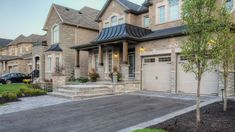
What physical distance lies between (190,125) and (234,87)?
296 inches

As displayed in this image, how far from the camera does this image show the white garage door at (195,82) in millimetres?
12852

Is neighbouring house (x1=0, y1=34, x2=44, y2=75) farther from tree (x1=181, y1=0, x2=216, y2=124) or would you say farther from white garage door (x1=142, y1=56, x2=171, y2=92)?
tree (x1=181, y1=0, x2=216, y2=124)

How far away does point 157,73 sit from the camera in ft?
51.6

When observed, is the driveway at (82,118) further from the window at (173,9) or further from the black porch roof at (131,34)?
the window at (173,9)

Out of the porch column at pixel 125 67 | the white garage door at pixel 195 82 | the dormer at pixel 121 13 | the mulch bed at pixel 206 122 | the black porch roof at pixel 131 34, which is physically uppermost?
the dormer at pixel 121 13

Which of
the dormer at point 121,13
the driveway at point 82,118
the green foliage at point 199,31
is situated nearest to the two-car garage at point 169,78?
the driveway at point 82,118

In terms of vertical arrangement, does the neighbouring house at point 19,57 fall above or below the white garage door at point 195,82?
above

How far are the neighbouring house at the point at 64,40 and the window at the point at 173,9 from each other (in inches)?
451

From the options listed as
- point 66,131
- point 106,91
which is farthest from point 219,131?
point 106,91

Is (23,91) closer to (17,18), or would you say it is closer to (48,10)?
(48,10)

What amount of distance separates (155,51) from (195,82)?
11.4ft

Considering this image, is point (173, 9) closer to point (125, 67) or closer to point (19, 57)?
point (125, 67)

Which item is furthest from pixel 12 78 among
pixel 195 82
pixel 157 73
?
pixel 195 82

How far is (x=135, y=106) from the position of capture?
10.4 meters
